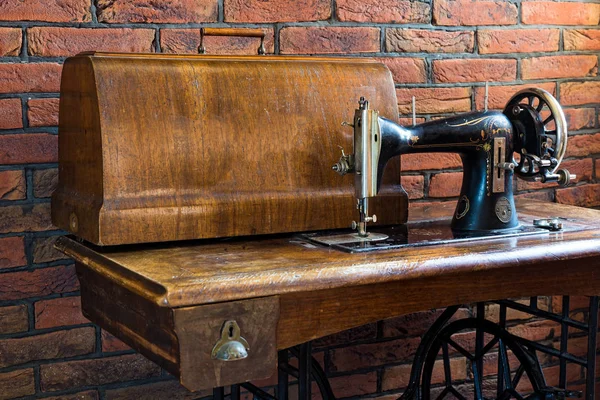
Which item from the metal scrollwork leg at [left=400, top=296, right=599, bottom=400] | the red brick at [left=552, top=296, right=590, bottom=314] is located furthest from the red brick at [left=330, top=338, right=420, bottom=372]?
the red brick at [left=552, top=296, right=590, bottom=314]

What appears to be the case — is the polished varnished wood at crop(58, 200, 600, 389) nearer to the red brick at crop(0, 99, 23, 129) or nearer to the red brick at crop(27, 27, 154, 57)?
the red brick at crop(0, 99, 23, 129)

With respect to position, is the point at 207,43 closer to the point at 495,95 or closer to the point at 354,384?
the point at 495,95

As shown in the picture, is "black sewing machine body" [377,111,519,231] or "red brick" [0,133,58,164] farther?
"red brick" [0,133,58,164]

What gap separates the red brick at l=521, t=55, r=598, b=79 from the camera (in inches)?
106

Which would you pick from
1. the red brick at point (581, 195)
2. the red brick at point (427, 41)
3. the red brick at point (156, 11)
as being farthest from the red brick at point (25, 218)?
the red brick at point (581, 195)

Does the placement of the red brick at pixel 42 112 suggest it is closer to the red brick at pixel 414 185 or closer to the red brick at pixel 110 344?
the red brick at pixel 110 344

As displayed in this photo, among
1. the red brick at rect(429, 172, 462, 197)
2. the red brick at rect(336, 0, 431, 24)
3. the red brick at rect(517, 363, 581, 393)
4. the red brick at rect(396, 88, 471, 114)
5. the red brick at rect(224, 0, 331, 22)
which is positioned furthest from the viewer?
the red brick at rect(517, 363, 581, 393)

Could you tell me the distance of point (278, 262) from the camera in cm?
160

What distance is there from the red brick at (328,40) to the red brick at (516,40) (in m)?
0.38

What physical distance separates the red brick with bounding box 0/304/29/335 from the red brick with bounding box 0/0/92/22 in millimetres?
688

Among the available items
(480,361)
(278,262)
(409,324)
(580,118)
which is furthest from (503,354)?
(278,262)

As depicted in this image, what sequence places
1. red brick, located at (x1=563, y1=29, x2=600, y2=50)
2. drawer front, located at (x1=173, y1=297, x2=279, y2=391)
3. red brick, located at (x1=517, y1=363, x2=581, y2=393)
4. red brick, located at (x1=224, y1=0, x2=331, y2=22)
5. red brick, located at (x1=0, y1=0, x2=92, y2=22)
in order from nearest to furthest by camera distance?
1. drawer front, located at (x1=173, y1=297, x2=279, y2=391)
2. red brick, located at (x1=0, y1=0, x2=92, y2=22)
3. red brick, located at (x1=224, y1=0, x2=331, y2=22)
4. red brick, located at (x1=563, y1=29, x2=600, y2=50)
5. red brick, located at (x1=517, y1=363, x2=581, y2=393)

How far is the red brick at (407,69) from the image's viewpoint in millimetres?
2477

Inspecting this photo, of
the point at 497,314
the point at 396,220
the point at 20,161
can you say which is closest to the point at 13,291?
the point at 20,161
